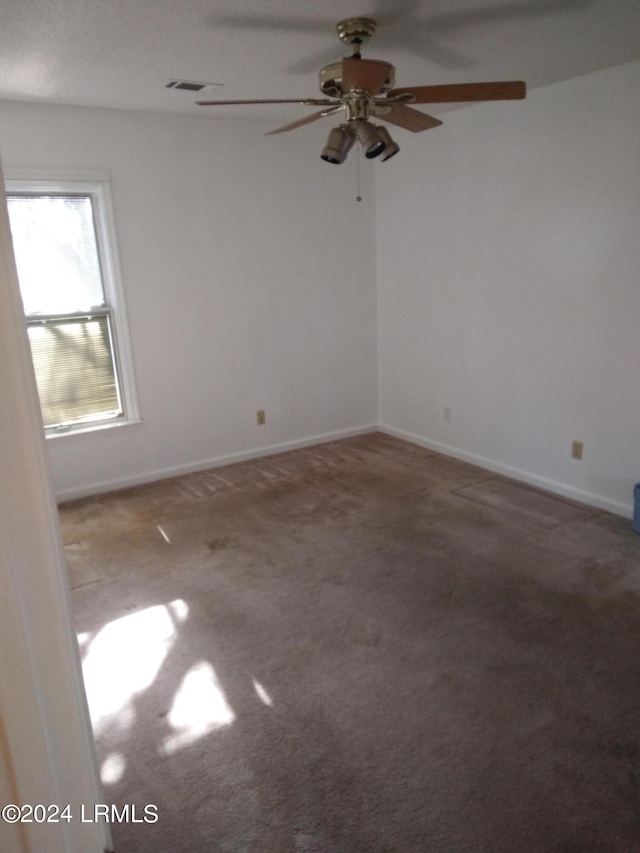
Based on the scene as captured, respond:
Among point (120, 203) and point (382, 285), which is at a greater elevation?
point (120, 203)

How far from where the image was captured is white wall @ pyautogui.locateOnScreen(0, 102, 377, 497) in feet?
12.4

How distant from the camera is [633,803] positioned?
5.48 ft

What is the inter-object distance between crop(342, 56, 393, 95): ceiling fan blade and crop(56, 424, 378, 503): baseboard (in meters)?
2.95

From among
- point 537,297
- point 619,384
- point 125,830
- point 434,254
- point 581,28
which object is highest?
point 581,28

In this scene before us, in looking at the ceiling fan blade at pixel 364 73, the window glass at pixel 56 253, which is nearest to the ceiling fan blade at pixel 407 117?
the ceiling fan blade at pixel 364 73

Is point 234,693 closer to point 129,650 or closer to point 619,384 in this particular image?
point 129,650

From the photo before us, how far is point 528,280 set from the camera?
12.3 ft

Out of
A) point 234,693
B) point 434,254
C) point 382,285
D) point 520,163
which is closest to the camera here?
point 234,693

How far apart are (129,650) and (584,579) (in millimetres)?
2086

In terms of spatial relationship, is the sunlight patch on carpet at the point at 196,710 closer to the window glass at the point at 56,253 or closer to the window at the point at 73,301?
the window at the point at 73,301

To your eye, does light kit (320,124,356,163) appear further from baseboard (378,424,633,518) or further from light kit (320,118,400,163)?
baseboard (378,424,633,518)

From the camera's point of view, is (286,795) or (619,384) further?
(619,384)

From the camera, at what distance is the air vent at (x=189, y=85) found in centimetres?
306

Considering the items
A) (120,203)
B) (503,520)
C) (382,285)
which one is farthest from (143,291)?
(503,520)
